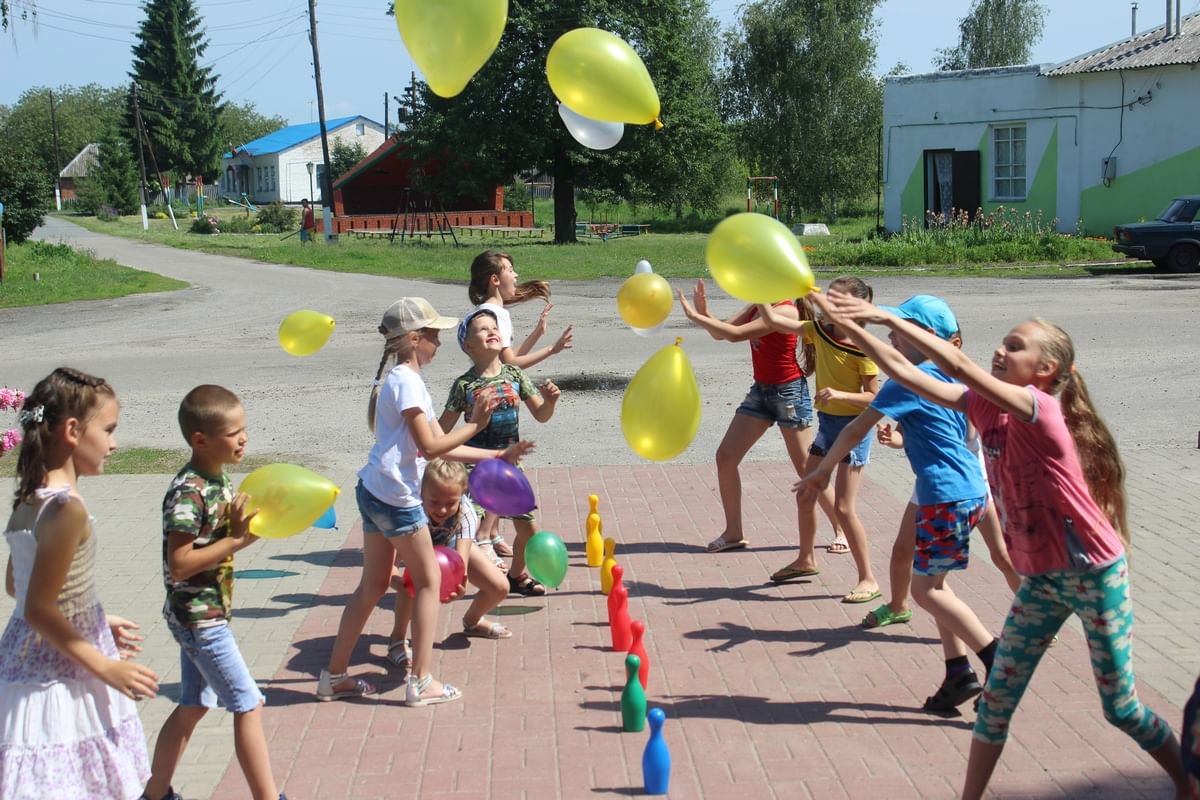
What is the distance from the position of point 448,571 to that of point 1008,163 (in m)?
33.1

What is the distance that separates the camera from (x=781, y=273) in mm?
4090

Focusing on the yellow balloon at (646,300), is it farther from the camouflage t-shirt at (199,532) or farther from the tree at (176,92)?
the tree at (176,92)

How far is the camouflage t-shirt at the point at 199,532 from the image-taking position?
12.3 feet

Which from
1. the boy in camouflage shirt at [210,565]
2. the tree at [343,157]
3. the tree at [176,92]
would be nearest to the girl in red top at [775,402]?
the boy in camouflage shirt at [210,565]

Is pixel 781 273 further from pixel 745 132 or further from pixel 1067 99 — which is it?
pixel 745 132

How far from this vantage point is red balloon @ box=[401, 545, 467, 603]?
5254mm

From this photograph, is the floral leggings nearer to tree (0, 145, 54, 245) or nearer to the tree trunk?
the tree trunk

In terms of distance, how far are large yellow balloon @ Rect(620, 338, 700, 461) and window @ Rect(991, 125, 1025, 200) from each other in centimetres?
3248

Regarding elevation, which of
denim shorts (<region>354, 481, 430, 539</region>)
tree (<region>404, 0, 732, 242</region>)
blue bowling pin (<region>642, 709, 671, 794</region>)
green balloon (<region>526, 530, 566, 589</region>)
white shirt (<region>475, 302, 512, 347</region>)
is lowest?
blue bowling pin (<region>642, 709, 671, 794</region>)

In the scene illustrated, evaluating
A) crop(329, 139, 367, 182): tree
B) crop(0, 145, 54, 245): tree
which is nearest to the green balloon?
crop(0, 145, 54, 245): tree

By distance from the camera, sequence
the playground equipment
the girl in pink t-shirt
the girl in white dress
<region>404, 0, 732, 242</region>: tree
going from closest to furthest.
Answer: the girl in white dress → the girl in pink t-shirt → <region>404, 0, 732, 242</region>: tree → the playground equipment

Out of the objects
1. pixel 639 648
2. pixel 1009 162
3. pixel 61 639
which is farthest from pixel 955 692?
pixel 1009 162

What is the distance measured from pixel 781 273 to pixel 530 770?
2.11 metres

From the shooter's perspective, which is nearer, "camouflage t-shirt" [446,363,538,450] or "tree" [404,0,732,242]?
"camouflage t-shirt" [446,363,538,450]
